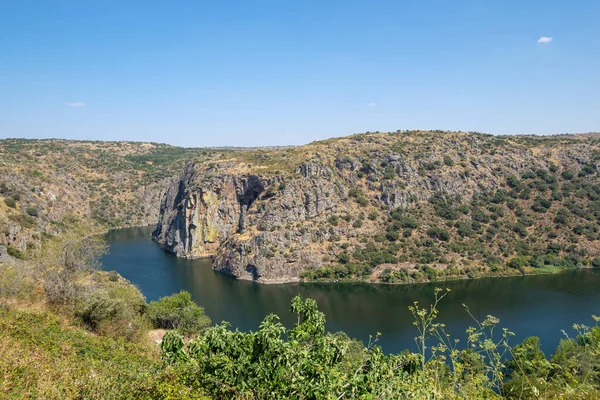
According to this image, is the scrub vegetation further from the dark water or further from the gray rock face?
the gray rock face

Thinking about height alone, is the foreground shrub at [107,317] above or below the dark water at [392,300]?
above

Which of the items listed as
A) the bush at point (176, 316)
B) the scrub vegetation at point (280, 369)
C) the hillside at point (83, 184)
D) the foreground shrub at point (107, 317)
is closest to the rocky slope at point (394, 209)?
the hillside at point (83, 184)

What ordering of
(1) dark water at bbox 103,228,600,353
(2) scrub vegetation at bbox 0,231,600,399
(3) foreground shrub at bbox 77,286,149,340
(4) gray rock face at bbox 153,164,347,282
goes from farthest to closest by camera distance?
(4) gray rock face at bbox 153,164,347,282
(1) dark water at bbox 103,228,600,353
(3) foreground shrub at bbox 77,286,149,340
(2) scrub vegetation at bbox 0,231,600,399

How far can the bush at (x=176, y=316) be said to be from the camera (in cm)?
2638

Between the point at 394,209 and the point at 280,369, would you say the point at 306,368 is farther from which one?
the point at 394,209

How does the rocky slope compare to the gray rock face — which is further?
the gray rock face

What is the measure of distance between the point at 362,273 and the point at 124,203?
262 feet

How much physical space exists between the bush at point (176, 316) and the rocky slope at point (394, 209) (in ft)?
91.8

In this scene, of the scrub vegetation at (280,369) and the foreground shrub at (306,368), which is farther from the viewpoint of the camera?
the foreground shrub at (306,368)

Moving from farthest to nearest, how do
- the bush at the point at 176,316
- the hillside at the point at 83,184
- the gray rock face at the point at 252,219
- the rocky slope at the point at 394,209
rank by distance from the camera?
the hillside at the point at 83,184 < the gray rock face at the point at 252,219 < the rocky slope at the point at 394,209 < the bush at the point at 176,316

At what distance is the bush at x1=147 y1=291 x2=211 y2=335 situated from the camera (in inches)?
1038

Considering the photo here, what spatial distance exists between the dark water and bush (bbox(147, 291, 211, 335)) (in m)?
9.56

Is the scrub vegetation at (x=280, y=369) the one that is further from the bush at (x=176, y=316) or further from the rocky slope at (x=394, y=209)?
the rocky slope at (x=394, y=209)

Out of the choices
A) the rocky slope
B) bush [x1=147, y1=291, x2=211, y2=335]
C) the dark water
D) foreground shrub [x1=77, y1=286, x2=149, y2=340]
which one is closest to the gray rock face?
the rocky slope
